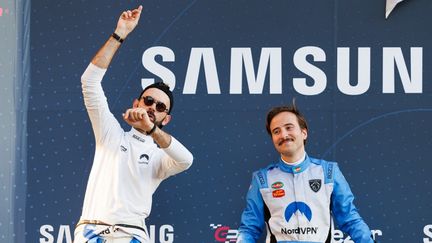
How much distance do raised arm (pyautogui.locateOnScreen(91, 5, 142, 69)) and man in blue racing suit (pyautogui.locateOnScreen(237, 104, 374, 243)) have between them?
2.88 feet

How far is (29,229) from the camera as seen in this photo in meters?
4.70

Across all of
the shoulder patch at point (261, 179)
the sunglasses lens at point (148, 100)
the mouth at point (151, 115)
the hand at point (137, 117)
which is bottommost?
the shoulder patch at point (261, 179)

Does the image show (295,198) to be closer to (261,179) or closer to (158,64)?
(261,179)

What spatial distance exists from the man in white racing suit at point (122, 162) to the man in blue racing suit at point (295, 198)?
445 millimetres

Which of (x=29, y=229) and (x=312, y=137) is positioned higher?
(x=312, y=137)

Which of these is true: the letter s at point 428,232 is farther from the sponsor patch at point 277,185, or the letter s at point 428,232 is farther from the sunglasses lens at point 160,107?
the sunglasses lens at point 160,107

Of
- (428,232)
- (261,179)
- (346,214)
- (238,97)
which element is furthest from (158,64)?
(428,232)

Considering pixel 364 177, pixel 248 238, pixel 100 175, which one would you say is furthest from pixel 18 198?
pixel 364 177

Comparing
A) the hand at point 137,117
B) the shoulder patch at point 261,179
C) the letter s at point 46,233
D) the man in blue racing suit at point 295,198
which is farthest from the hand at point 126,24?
the letter s at point 46,233

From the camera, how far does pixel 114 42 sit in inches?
158

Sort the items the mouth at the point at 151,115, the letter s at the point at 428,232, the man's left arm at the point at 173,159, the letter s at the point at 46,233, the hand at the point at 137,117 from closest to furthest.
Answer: the hand at the point at 137,117
the man's left arm at the point at 173,159
the mouth at the point at 151,115
the letter s at the point at 428,232
the letter s at the point at 46,233

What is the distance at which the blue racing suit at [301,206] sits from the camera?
13.0ft

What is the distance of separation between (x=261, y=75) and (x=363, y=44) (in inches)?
24.5

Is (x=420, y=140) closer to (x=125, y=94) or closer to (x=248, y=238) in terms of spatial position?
(x=248, y=238)
